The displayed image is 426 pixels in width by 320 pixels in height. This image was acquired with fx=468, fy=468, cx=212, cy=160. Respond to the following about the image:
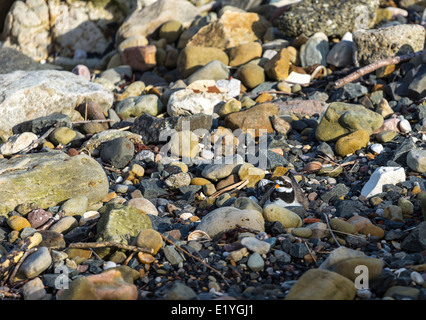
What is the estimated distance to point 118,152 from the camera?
5484 mm

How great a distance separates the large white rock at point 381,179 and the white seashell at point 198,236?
169 cm

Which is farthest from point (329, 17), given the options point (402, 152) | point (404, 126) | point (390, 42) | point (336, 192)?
point (336, 192)

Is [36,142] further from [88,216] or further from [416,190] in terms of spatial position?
[416,190]

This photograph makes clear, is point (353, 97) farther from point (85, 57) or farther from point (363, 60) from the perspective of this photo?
point (85, 57)

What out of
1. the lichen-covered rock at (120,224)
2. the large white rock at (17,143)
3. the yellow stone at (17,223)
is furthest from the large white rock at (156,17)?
the lichen-covered rock at (120,224)

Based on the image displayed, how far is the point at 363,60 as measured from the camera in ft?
23.9

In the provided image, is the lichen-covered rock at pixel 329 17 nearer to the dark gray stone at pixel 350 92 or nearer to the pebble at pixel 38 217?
the dark gray stone at pixel 350 92

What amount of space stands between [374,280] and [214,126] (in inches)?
148

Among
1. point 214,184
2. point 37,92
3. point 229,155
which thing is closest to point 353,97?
point 229,155

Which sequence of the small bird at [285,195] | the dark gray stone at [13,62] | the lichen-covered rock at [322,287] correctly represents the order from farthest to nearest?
the dark gray stone at [13,62] → the small bird at [285,195] → the lichen-covered rock at [322,287]

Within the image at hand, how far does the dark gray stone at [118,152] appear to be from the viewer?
18.0 ft

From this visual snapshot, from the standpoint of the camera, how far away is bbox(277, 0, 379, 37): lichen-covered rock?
8164mm

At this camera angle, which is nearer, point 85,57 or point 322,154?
point 322,154
